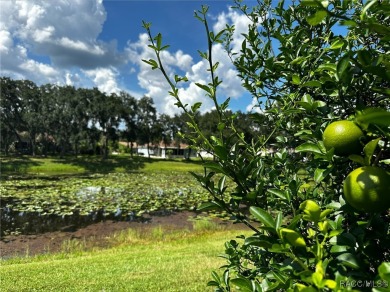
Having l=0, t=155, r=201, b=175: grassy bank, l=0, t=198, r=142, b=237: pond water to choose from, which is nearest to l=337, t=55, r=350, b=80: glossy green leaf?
l=0, t=198, r=142, b=237: pond water

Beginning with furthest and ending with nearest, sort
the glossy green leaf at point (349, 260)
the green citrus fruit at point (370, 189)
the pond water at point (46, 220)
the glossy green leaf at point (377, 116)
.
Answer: the pond water at point (46, 220) → the glossy green leaf at point (349, 260) → the green citrus fruit at point (370, 189) → the glossy green leaf at point (377, 116)

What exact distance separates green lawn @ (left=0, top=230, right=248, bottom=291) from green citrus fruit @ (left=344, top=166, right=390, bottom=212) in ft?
17.8

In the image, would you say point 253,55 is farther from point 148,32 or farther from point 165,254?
point 165,254

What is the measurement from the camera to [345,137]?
3.74 ft

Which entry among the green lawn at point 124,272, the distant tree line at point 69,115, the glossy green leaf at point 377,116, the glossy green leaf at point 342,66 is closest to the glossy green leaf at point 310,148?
the glossy green leaf at point 342,66

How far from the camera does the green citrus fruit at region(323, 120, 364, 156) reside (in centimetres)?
113

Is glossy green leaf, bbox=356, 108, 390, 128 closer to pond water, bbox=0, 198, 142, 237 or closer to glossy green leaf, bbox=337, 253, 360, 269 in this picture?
glossy green leaf, bbox=337, 253, 360, 269

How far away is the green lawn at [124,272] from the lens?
6.30 m

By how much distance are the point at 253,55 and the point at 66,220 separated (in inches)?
611

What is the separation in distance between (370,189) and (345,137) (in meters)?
0.24

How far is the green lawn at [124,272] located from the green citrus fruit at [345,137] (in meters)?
5.34

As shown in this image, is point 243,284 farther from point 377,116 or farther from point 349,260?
point 377,116

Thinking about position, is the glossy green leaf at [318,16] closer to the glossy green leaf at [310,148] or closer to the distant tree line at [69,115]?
the glossy green leaf at [310,148]

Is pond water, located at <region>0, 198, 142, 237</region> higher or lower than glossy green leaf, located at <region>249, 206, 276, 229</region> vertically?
lower
